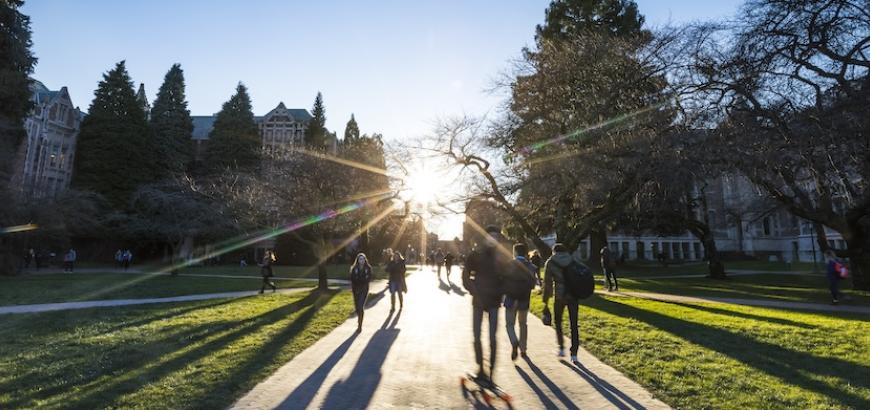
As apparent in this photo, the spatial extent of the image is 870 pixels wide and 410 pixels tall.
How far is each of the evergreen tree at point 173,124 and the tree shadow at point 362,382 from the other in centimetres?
4577

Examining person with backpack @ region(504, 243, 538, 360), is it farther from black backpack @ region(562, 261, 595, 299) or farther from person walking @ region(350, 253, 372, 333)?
person walking @ region(350, 253, 372, 333)

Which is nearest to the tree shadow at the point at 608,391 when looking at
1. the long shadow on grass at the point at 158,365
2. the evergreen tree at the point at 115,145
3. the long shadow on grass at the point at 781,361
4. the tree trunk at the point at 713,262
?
the long shadow on grass at the point at 781,361

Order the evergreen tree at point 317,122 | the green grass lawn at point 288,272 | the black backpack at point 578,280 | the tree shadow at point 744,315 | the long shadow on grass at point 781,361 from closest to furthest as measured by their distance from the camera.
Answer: the long shadow on grass at point 781,361, the black backpack at point 578,280, the tree shadow at point 744,315, the green grass lawn at point 288,272, the evergreen tree at point 317,122

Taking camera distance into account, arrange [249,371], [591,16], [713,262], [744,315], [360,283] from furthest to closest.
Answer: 1. [713,262]
2. [591,16]
3. [744,315]
4. [360,283]
5. [249,371]

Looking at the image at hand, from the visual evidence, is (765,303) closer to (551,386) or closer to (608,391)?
(608,391)

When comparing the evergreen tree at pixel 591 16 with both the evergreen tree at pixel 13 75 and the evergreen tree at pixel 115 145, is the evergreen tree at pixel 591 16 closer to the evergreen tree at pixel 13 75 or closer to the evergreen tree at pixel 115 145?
the evergreen tree at pixel 13 75

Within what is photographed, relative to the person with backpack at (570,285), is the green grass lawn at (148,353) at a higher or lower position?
lower

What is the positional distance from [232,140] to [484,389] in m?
51.5

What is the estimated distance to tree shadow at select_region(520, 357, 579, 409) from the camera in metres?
4.79

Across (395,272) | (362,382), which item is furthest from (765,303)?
(362,382)

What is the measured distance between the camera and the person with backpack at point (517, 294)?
628 centimetres

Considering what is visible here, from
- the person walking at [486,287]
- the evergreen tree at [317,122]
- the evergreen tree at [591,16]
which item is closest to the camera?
the person walking at [486,287]

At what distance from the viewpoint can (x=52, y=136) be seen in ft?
152

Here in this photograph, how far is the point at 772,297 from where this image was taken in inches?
651
